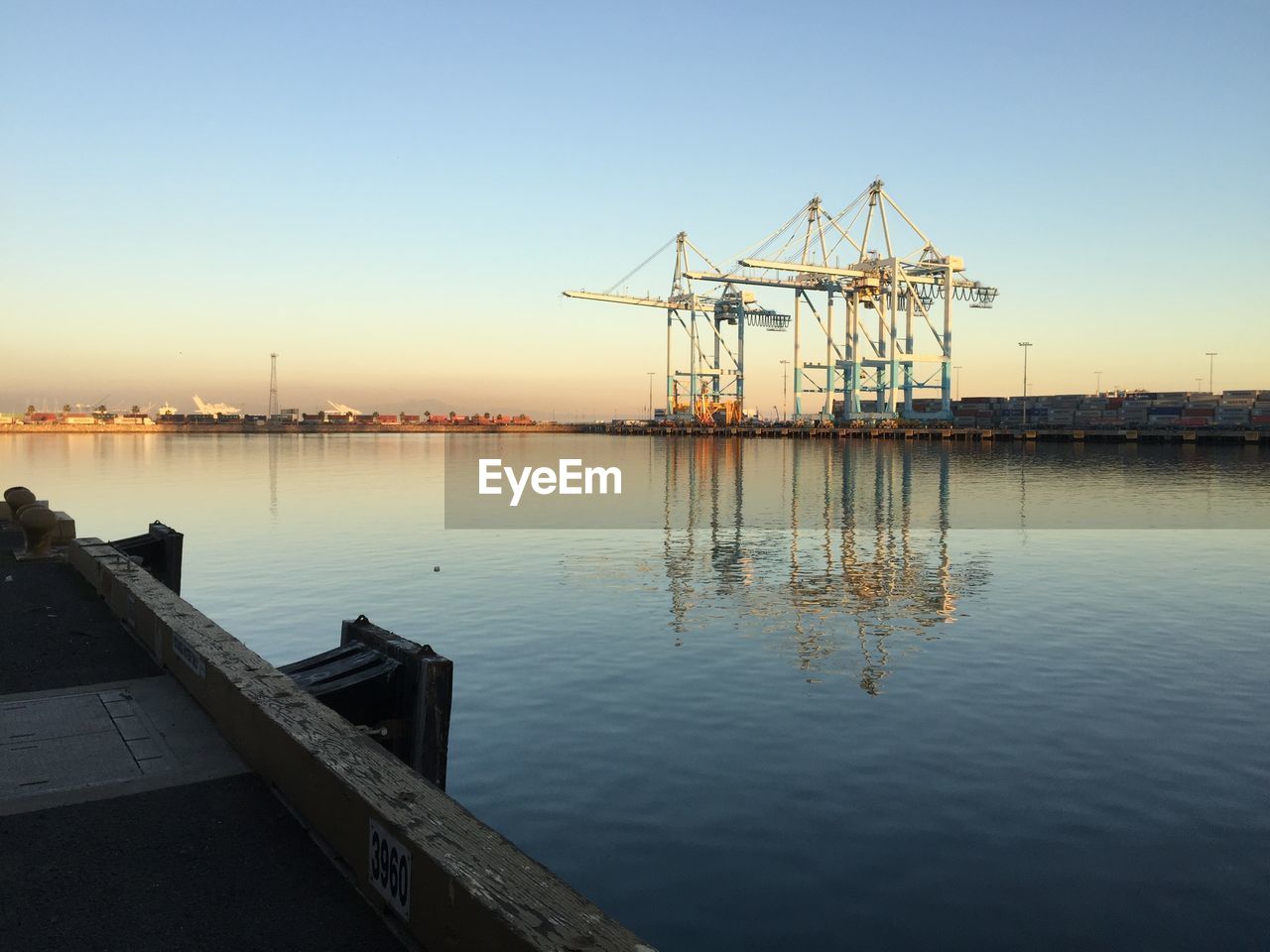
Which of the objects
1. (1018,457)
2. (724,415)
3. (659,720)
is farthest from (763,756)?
(724,415)

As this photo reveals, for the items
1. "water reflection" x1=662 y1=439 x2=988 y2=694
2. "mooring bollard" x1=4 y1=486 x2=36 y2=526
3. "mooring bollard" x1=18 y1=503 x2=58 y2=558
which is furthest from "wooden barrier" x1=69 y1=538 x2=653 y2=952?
"mooring bollard" x1=4 y1=486 x2=36 y2=526

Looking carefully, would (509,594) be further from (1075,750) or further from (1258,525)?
(1258,525)

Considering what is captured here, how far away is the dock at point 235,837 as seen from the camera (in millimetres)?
3902

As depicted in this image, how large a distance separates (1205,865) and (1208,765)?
248cm

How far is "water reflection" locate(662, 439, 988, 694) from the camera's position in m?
16.0

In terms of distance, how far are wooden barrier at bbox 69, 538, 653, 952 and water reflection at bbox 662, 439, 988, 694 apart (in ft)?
27.5

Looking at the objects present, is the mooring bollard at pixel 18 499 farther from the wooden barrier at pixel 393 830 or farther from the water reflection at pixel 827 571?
the wooden barrier at pixel 393 830

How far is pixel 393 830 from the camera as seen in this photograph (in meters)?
4.25

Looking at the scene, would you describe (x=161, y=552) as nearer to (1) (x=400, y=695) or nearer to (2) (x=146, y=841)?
(1) (x=400, y=695)

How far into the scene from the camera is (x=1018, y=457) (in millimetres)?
91250

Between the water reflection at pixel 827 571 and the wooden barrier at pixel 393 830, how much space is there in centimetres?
839

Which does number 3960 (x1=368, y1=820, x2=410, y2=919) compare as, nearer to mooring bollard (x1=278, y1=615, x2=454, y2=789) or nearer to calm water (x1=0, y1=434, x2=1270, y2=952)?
calm water (x1=0, y1=434, x2=1270, y2=952)

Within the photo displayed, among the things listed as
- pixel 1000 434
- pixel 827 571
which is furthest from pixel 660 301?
pixel 827 571

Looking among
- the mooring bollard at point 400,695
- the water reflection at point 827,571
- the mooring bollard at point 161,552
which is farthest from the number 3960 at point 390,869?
the mooring bollard at point 161,552
